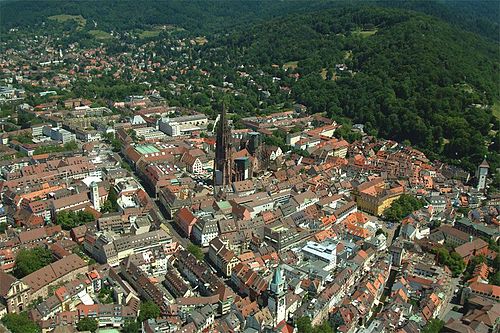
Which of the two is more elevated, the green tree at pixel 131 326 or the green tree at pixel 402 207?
the green tree at pixel 131 326

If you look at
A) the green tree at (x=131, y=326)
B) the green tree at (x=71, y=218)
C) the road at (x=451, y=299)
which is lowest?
the road at (x=451, y=299)

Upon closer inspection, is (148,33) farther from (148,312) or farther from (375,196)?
(148,312)

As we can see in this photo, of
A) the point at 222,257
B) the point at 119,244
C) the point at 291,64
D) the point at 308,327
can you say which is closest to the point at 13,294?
the point at 119,244

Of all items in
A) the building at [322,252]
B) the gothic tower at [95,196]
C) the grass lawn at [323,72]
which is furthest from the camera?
the grass lawn at [323,72]

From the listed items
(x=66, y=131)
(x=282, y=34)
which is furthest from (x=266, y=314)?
(x=282, y=34)

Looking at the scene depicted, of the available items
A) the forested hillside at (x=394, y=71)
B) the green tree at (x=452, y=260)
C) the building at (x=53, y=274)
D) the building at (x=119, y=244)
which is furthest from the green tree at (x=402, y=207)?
the building at (x=53, y=274)

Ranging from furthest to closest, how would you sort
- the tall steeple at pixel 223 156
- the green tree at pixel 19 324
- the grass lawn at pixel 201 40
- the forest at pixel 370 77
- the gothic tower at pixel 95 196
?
the grass lawn at pixel 201 40
the forest at pixel 370 77
the tall steeple at pixel 223 156
the gothic tower at pixel 95 196
the green tree at pixel 19 324

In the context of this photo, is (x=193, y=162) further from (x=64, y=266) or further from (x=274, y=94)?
(x=274, y=94)

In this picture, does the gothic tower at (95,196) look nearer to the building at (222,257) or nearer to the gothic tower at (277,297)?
the building at (222,257)

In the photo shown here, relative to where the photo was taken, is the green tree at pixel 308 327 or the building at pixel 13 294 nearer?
the green tree at pixel 308 327
